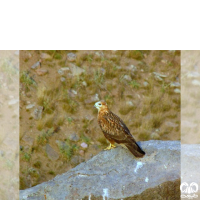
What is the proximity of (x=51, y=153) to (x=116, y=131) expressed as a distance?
4.40 m

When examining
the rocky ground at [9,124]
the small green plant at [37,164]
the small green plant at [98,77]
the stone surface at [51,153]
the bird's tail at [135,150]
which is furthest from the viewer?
the small green plant at [98,77]

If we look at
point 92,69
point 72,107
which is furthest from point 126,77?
point 72,107

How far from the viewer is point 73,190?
19.5 ft

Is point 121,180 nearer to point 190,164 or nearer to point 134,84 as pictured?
point 190,164

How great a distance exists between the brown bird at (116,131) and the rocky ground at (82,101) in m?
3.85

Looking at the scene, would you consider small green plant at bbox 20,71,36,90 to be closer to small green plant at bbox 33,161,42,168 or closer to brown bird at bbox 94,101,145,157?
small green plant at bbox 33,161,42,168

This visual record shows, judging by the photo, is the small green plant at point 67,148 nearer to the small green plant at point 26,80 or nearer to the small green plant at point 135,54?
the small green plant at point 26,80

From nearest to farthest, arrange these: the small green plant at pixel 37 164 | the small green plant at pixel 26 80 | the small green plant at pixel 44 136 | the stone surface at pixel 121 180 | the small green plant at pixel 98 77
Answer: the stone surface at pixel 121 180, the small green plant at pixel 37 164, the small green plant at pixel 44 136, the small green plant at pixel 26 80, the small green plant at pixel 98 77

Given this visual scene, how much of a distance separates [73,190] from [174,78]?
9599 mm

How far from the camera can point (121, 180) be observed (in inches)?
237

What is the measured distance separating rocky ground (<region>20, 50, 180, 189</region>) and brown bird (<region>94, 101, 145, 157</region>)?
12.6 ft

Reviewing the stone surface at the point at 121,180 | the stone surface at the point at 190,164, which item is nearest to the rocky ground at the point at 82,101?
the stone surface at the point at 121,180

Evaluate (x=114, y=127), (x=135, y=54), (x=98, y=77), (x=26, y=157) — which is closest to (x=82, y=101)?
(x=98, y=77)

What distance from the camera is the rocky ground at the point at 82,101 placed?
10.5 meters
